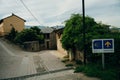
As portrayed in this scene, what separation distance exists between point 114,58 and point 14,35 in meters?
35.7

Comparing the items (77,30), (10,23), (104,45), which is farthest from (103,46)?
(10,23)

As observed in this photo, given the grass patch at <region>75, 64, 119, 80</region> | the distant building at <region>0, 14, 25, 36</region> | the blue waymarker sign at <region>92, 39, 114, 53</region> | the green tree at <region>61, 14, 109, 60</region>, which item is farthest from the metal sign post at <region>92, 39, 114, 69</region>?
the distant building at <region>0, 14, 25, 36</region>

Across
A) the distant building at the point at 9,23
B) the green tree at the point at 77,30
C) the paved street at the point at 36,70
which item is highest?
the distant building at the point at 9,23

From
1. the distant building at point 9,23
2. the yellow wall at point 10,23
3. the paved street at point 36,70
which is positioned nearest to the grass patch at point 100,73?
the paved street at point 36,70

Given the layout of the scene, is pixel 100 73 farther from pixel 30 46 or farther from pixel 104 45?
pixel 30 46

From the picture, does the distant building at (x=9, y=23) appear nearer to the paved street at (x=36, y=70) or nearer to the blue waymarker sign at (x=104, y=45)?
the paved street at (x=36, y=70)

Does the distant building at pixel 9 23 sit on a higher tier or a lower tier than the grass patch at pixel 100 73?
higher

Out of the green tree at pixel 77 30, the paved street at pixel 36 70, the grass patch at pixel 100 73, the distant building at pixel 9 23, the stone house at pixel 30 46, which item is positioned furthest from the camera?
the distant building at pixel 9 23

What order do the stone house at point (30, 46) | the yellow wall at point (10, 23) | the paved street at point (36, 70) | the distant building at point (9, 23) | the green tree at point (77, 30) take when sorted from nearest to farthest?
1. the paved street at point (36, 70)
2. the green tree at point (77, 30)
3. the stone house at point (30, 46)
4. the distant building at point (9, 23)
5. the yellow wall at point (10, 23)

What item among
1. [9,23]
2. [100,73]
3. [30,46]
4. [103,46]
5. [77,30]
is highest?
[9,23]

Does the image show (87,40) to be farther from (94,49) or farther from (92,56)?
(94,49)

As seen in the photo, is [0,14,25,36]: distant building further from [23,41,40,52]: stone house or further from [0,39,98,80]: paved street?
[0,39,98,80]: paved street

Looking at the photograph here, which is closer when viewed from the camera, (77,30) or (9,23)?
(77,30)

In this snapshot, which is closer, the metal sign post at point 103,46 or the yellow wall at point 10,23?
the metal sign post at point 103,46
